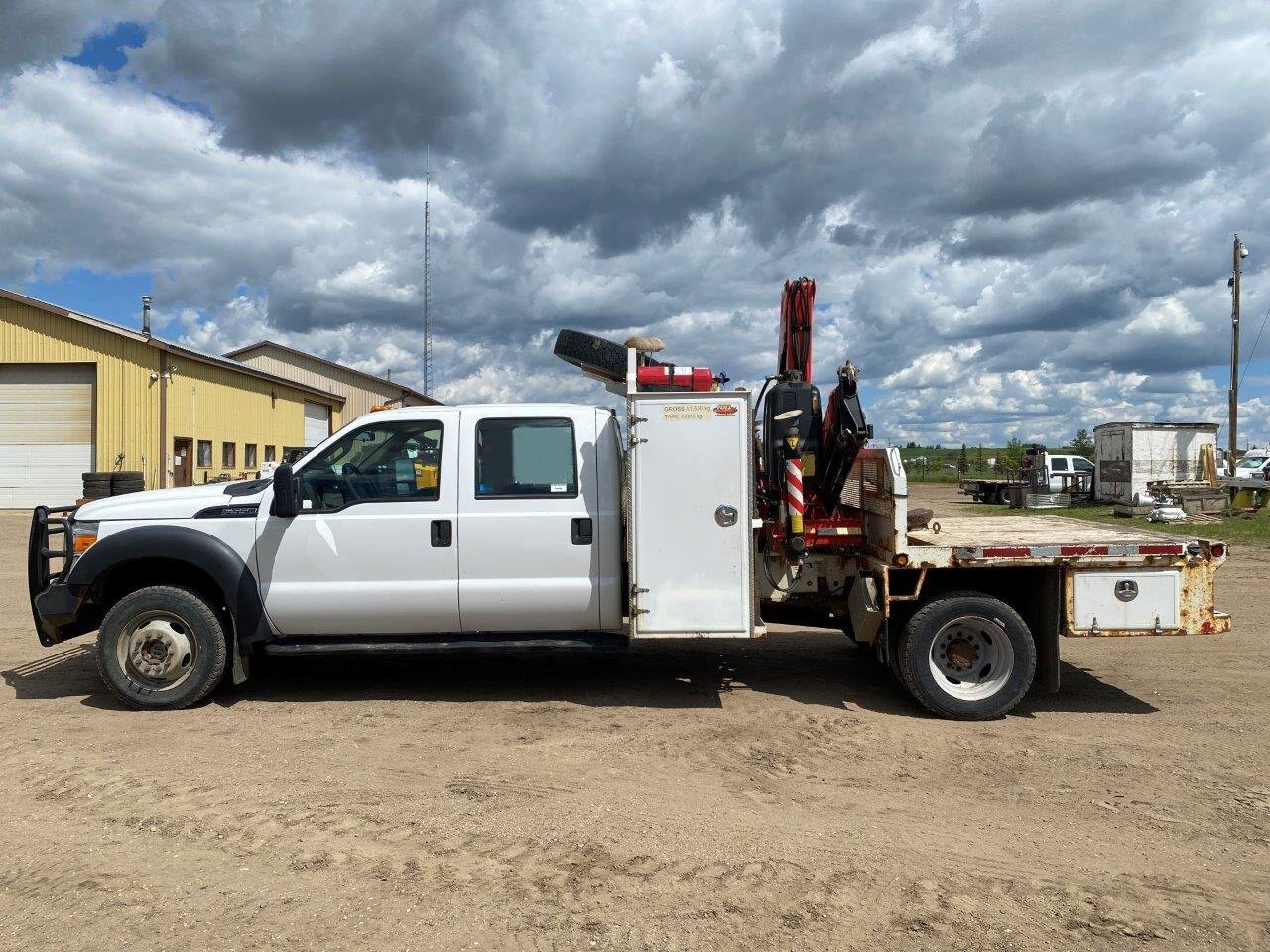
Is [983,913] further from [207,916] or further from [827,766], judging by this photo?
[207,916]

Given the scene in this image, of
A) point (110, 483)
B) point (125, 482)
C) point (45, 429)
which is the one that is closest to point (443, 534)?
point (125, 482)

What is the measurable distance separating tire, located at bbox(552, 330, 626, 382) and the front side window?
1.18 metres

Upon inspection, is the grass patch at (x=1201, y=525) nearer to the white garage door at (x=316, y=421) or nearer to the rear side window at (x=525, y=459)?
the rear side window at (x=525, y=459)

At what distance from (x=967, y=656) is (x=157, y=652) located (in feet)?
17.6

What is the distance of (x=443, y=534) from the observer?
635cm

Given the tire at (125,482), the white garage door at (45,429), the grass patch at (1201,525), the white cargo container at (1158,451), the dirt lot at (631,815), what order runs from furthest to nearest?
1. the white cargo container at (1158,451)
2. the white garage door at (45,429)
3. the tire at (125,482)
4. the grass patch at (1201,525)
5. the dirt lot at (631,815)

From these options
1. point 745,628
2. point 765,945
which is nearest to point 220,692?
point 745,628

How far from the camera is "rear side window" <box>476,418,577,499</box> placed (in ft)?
21.1

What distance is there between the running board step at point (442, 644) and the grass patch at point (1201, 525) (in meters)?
10.9

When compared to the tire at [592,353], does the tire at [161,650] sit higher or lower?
lower

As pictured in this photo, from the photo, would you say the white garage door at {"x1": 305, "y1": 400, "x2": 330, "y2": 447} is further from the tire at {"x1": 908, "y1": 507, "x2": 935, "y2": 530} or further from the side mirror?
the tire at {"x1": 908, "y1": 507, "x2": 935, "y2": 530}

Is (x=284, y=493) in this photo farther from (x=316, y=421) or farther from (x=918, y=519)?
(x=316, y=421)

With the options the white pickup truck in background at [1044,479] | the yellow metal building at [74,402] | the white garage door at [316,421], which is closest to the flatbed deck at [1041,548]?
the white pickup truck in background at [1044,479]

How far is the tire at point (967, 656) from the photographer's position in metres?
6.21
